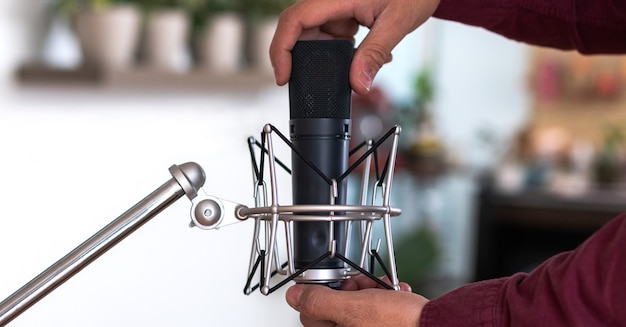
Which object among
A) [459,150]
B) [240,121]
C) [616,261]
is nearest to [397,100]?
[459,150]

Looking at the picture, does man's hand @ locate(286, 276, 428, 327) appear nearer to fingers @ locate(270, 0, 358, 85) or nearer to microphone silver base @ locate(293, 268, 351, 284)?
microphone silver base @ locate(293, 268, 351, 284)

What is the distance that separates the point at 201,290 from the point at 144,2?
2.03 ft

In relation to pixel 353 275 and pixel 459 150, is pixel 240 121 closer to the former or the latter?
pixel 353 275

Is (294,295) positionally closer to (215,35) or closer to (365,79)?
(365,79)

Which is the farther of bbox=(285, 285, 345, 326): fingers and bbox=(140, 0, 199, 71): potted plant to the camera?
bbox=(140, 0, 199, 71): potted plant

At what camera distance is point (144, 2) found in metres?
1.71

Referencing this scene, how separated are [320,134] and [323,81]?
1.4 inches

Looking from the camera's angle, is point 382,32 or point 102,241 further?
point 382,32

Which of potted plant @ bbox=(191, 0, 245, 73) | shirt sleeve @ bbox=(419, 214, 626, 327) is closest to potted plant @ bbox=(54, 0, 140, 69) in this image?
potted plant @ bbox=(191, 0, 245, 73)

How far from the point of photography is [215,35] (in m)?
1.86

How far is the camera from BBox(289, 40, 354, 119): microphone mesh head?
0.56m

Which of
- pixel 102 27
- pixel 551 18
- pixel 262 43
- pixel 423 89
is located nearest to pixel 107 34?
pixel 102 27

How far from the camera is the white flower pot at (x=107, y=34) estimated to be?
154 centimetres

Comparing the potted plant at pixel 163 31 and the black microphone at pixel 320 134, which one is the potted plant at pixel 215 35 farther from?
the black microphone at pixel 320 134
